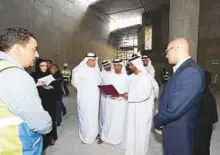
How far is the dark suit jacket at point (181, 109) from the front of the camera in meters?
1.88

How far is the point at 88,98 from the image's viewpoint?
13.5ft

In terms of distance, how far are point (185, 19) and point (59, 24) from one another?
17.8 ft

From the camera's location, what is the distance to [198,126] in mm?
2062

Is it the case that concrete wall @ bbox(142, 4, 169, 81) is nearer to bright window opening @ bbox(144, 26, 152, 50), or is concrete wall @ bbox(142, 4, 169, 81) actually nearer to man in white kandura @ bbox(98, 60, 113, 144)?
bright window opening @ bbox(144, 26, 152, 50)

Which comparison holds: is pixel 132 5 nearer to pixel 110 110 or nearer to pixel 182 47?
pixel 110 110

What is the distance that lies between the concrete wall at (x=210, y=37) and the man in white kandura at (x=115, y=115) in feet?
32.4

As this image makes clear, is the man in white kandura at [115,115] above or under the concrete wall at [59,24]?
under

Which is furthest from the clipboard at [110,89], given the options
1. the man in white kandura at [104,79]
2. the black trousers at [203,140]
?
the black trousers at [203,140]

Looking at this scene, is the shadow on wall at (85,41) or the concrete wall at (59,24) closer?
the concrete wall at (59,24)

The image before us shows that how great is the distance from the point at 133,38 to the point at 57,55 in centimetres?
990

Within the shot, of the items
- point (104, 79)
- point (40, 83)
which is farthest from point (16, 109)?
point (104, 79)

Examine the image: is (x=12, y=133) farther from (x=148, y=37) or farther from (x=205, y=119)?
(x=148, y=37)

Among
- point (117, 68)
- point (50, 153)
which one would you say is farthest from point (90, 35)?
point (50, 153)

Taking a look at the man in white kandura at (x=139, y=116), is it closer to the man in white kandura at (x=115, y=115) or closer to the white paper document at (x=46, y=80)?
the man in white kandura at (x=115, y=115)
